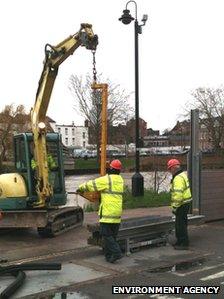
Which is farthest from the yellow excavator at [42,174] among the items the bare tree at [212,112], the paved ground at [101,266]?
the bare tree at [212,112]

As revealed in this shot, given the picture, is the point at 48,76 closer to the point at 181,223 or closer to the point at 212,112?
the point at 181,223

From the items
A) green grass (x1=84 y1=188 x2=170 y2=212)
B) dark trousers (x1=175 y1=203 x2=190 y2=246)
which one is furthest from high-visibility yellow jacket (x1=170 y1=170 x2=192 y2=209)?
green grass (x1=84 y1=188 x2=170 y2=212)

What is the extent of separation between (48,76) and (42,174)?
93.9 inches

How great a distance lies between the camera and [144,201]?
18891mm

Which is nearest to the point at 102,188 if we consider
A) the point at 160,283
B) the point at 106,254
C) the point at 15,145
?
the point at 106,254

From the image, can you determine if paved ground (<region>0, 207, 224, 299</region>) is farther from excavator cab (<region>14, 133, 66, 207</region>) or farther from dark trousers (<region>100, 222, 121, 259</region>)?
excavator cab (<region>14, 133, 66, 207</region>)

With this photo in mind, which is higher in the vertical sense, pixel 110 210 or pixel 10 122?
pixel 10 122

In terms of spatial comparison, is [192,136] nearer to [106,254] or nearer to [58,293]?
[106,254]

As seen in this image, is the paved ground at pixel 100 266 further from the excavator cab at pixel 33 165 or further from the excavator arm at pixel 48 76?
the excavator arm at pixel 48 76

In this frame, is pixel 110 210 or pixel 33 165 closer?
pixel 110 210

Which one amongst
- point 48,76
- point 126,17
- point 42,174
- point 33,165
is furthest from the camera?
point 126,17

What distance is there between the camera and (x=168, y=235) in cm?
1166

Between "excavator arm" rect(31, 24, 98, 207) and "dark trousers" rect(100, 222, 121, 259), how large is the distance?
3.14m

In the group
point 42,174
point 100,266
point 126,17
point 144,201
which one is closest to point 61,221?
point 42,174
